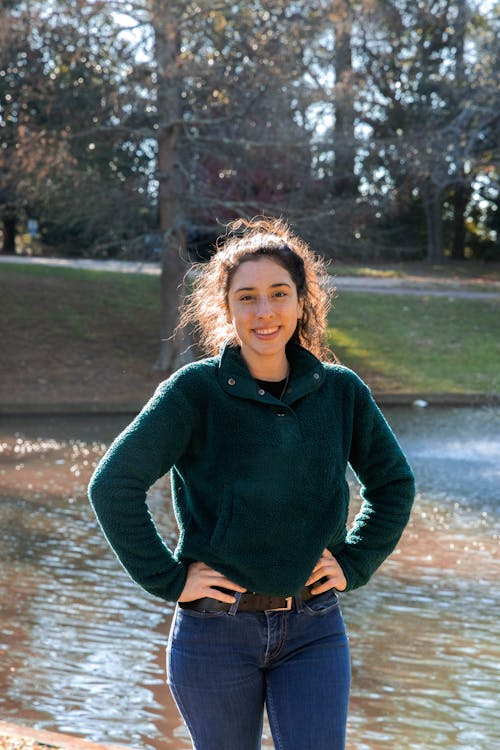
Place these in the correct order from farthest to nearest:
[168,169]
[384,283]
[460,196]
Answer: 1. [460,196]
2. [384,283]
3. [168,169]

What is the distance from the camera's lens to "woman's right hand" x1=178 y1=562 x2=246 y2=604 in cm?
255

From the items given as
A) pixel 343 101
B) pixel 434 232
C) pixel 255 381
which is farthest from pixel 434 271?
pixel 255 381

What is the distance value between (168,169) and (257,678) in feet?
52.3

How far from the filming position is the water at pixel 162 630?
5.38 metres

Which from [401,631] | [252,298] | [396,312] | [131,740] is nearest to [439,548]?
[401,631]

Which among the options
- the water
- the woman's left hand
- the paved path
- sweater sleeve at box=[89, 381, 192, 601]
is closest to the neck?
sweater sleeve at box=[89, 381, 192, 601]

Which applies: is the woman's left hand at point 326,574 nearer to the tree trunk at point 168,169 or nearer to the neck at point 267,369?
the neck at point 267,369

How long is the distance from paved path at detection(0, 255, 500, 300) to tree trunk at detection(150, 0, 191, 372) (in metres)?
5.41

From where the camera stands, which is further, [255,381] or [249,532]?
[255,381]

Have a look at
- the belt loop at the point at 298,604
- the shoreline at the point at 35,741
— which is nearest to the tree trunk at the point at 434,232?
the shoreline at the point at 35,741

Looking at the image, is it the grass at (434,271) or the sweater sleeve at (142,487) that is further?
the grass at (434,271)

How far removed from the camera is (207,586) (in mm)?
2555

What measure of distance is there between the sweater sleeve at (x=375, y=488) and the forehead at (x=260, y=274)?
315 millimetres

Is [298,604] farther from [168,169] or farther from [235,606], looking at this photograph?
[168,169]
